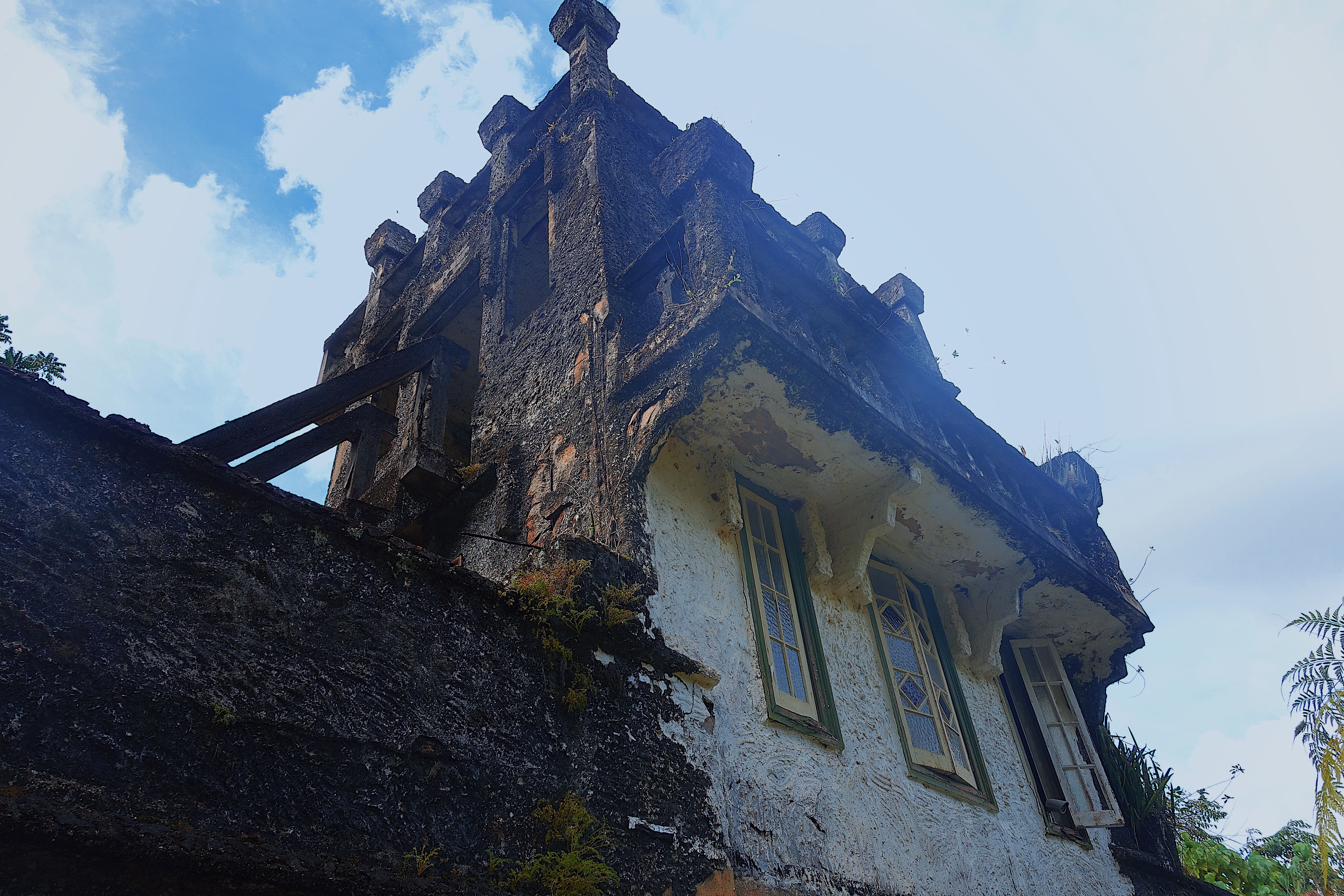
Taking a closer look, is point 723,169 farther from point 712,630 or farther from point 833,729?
point 833,729

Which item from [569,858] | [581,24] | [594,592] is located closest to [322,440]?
[594,592]

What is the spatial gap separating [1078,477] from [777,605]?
187 inches

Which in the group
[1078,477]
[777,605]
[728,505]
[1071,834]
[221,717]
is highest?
Answer: [1078,477]

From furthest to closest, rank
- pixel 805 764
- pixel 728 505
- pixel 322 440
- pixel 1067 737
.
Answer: pixel 1067 737 < pixel 728 505 < pixel 322 440 < pixel 805 764

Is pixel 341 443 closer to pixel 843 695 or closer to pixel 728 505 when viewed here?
pixel 728 505

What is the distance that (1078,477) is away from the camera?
364 inches

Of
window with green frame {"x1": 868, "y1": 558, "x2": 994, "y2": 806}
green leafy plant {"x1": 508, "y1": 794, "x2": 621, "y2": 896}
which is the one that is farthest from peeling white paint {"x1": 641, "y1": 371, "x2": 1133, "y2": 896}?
green leafy plant {"x1": 508, "y1": 794, "x2": 621, "y2": 896}

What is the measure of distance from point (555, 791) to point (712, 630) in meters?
1.62

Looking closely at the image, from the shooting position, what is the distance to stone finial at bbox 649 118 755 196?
20.5 ft

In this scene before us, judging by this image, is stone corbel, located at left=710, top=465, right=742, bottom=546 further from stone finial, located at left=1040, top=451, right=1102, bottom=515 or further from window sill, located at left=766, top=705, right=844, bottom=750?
stone finial, located at left=1040, top=451, right=1102, bottom=515

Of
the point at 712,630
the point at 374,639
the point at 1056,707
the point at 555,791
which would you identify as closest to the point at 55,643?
the point at 374,639

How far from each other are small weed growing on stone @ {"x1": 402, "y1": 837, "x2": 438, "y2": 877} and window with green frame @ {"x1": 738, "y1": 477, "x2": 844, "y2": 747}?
234cm

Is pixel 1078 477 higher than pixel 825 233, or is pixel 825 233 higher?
pixel 825 233

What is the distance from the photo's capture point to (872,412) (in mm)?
5910
